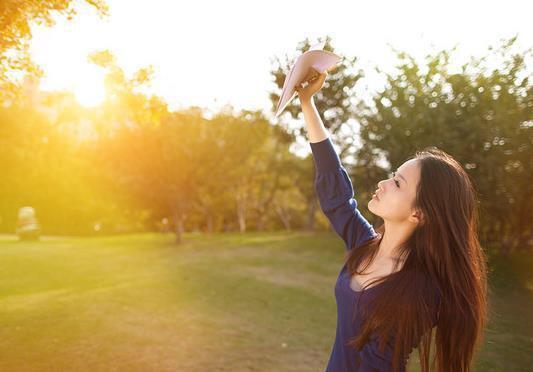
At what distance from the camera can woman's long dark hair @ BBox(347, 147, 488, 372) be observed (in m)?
2.10

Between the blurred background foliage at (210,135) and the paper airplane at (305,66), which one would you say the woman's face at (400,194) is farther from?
the blurred background foliage at (210,135)

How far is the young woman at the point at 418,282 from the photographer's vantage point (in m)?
2.12

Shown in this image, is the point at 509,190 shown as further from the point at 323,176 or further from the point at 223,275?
the point at 323,176

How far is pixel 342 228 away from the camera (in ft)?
8.82

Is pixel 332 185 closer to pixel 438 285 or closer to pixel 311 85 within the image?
pixel 311 85

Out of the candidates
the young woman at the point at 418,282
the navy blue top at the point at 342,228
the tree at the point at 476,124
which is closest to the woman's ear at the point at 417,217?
the young woman at the point at 418,282

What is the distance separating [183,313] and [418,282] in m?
8.25

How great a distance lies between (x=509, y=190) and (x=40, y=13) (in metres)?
14.3

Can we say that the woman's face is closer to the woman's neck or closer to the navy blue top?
the woman's neck

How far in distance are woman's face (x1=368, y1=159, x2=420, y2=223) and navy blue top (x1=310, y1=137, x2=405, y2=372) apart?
286 millimetres

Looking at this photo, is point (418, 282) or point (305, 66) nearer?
point (418, 282)

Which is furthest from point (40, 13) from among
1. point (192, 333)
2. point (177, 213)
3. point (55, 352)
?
point (177, 213)

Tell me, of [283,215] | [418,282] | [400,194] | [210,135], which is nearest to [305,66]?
[400,194]

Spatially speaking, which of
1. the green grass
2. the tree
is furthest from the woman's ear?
the tree
